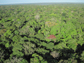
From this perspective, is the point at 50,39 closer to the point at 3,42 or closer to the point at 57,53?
the point at 57,53

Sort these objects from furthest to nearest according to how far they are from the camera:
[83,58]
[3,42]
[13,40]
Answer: [13,40] < [3,42] < [83,58]

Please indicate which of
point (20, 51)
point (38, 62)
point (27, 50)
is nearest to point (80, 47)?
point (38, 62)

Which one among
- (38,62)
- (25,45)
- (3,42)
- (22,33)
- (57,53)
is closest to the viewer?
(38,62)

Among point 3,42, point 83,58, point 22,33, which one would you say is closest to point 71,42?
point 83,58

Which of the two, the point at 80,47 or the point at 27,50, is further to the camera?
the point at 80,47

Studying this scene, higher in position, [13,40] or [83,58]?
[13,40]

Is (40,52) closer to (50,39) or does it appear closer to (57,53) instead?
(57,53)

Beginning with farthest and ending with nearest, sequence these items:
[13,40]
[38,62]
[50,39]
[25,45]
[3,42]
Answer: [50,39], [13,40], [3,42], [25,45], [38,62]

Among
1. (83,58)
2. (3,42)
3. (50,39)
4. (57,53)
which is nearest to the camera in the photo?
(83,58)

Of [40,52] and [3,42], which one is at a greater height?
[3,42]
